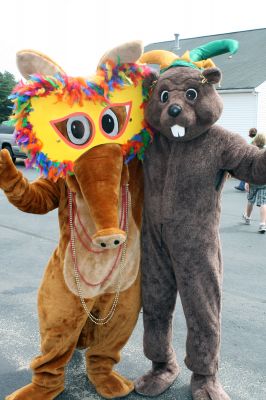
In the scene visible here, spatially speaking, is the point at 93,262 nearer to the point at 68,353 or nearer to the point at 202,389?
the point at 68,353

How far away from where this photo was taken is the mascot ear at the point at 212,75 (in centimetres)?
243

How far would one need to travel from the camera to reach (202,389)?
277 cm

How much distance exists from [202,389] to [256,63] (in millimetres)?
19210

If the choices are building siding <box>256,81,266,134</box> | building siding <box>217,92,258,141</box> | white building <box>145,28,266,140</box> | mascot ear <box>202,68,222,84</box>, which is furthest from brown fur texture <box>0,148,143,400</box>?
building siding <box>256,81,266,134</box>

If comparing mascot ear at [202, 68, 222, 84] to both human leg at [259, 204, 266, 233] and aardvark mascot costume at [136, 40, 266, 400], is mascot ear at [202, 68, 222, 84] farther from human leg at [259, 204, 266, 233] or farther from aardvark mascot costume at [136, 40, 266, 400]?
human leg at [259, 204, 266, 233]

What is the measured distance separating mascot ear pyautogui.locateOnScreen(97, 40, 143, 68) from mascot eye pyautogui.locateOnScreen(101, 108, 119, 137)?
0.85 ft

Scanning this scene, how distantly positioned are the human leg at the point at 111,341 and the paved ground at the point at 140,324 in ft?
0.36

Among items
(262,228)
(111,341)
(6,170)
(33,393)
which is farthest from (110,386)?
(262,228)

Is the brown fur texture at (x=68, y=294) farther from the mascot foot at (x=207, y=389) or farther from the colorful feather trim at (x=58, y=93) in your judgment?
the mascot foot at (x=207, y=389)

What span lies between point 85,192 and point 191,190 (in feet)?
1.86

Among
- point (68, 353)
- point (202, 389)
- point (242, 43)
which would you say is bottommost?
point (202, 389)

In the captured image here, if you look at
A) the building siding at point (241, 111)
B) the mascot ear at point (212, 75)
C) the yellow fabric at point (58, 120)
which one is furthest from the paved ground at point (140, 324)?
the building siding at point (241, 111)

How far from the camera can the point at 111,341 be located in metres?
2.88

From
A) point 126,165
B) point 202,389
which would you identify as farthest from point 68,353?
point 126,165
